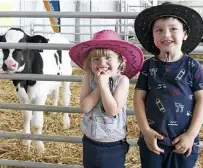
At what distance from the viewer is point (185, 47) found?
6.63 feet

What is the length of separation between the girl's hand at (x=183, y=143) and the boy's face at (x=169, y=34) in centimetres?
43

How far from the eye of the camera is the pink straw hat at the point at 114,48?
1916mm

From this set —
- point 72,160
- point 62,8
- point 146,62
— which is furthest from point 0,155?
point 62,8

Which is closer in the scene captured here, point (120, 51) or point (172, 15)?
point (172, 15)

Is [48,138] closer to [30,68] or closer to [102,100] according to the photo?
[102,100]

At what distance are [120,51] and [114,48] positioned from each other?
0.05m

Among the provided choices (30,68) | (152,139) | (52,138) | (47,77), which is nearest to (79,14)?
(47,77)

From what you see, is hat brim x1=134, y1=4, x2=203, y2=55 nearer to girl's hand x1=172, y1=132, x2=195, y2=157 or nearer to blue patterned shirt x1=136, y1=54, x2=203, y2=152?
blue patterned shirt x1=136, y1=54, x2=203, y2=152

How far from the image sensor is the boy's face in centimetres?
181

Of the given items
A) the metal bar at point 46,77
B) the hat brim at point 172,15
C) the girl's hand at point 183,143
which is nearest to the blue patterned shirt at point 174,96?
the girl's hand at point 183,143

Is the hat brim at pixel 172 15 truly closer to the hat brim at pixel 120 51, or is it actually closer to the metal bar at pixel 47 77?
the hat brim at pixel 120 51

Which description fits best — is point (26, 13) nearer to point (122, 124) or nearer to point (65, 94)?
point (122, 124)

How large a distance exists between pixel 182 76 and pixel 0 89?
4.94m

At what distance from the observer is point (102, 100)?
1.86 metres
